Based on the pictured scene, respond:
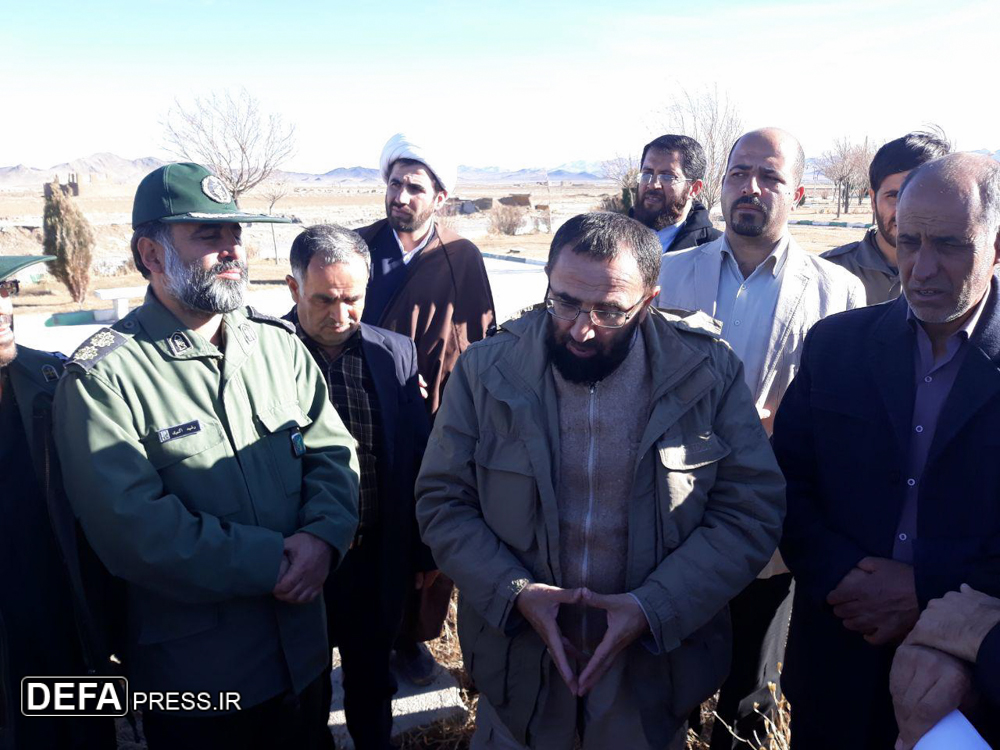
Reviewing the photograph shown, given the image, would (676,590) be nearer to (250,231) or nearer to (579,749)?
(579,749)

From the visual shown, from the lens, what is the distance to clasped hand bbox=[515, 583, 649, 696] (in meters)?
2.17

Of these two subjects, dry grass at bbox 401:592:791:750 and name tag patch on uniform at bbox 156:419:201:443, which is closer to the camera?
name tag patch on uniform at bbox 156:419:201:443

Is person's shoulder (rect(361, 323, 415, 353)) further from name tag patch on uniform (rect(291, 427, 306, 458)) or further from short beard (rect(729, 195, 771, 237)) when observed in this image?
short beard (rect(729, 195, 771, 237))

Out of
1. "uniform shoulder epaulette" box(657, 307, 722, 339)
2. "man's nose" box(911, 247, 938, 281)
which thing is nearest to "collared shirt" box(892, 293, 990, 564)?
"man's nose" box(911, 247, 938, 281)

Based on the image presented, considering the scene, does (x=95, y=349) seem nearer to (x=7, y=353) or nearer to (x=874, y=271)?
(x=7, y=353)

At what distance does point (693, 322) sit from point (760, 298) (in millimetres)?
903

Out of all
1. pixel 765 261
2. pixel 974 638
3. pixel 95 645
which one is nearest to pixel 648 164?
pixel 765 261

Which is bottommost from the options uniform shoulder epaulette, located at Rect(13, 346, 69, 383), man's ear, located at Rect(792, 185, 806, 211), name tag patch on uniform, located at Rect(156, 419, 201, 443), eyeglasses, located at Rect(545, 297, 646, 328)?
name tag patch on uniform, located at Rect(156, 419, 201, 443)

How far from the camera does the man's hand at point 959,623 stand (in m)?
1.87

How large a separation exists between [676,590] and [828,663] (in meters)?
0.65

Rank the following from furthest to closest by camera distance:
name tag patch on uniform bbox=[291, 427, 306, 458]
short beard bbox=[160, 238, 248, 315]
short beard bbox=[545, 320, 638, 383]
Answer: name tag patch on uniform bbox=[291, 427, 306, 458], short beard bbox=[160, 238, 248, 315], short beard bbox=[545, 320, 638, 383]

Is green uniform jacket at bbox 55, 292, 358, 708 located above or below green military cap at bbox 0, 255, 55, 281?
below

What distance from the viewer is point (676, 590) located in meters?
2.17

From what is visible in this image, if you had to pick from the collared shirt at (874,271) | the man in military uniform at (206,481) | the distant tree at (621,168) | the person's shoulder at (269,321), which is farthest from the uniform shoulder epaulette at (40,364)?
the distant tree at (621,168)
